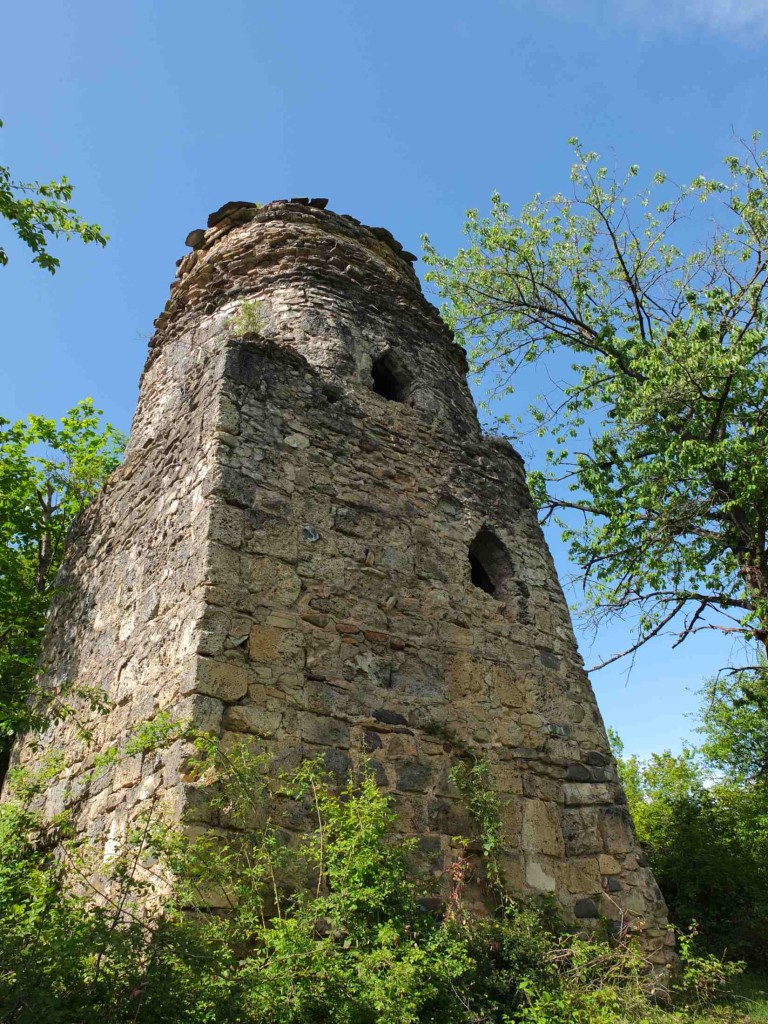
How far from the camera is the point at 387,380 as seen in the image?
7.72 metres

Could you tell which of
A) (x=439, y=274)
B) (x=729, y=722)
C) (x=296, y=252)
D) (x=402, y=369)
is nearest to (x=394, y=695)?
(x=402, y=369)

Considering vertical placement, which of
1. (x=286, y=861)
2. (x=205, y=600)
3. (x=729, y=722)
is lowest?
(x=286, y=861)

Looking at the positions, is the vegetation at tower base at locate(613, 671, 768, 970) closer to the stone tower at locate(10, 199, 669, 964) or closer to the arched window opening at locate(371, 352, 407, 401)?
the stone tower at locate(10, 199, 669, 964)

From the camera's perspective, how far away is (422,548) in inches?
237

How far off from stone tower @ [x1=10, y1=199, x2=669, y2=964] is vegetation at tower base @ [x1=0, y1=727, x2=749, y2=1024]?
25 centimetres

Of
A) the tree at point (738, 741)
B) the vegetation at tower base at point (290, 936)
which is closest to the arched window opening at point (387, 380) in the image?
the vegetation at tower base at point (290, 936)

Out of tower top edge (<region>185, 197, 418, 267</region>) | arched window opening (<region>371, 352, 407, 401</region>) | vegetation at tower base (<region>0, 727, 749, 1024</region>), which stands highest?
tower top edge (<region>185, 197, 418, 267</region>)

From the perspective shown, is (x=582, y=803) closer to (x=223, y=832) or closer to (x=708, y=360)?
(x=223, y=832)

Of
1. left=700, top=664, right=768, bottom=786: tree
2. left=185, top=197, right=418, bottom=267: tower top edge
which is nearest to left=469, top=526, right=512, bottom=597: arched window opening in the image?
left=185, top=197, right=418, bottom=267: tower top edge

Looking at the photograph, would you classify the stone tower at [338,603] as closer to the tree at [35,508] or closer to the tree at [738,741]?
the tree at [35,508]

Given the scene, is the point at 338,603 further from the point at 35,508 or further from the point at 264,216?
the point at 35,508

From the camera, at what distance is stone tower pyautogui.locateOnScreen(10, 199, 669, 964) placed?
4.66 meters

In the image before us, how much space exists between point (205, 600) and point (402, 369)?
12.7 ft

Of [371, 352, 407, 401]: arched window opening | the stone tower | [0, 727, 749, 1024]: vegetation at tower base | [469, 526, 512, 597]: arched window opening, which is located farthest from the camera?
[371, 352, 407, 401]: arched window opening
